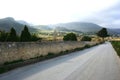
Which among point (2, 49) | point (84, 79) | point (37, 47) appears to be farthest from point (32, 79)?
point (37, 47)

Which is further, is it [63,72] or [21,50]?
[21,50]

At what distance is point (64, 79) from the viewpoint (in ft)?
37.1

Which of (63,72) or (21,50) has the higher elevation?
(21,50)

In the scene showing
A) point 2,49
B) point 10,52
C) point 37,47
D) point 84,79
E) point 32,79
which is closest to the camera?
point 32,79

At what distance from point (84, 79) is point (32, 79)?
2292mm

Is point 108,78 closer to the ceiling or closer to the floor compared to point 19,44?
closer to the floor

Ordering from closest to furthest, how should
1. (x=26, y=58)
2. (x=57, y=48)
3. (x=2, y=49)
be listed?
(x=2, y=49), (x=26, y=58), (x=57, y=48)

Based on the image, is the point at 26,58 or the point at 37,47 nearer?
the point at 26,58

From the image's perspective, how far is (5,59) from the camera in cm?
1648

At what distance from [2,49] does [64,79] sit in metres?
6.10

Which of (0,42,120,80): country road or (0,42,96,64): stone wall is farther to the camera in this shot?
(0,42,96,64): stone wall

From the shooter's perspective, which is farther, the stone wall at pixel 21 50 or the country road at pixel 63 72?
the stone wall at pixel 21 50

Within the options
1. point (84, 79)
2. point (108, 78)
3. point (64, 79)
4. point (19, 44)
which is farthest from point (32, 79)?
point (19, 44)

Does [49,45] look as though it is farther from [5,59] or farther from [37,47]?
[5,59]
